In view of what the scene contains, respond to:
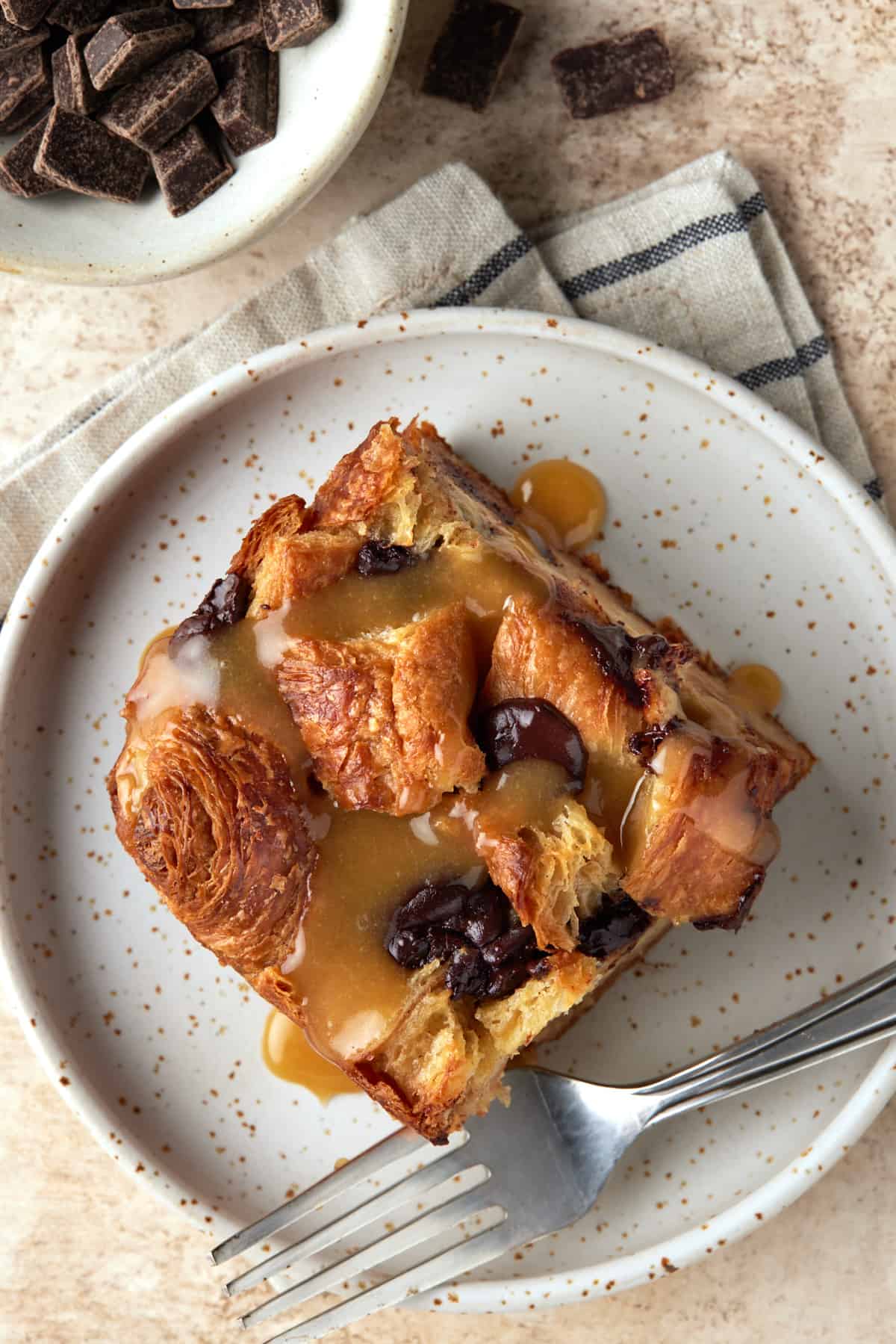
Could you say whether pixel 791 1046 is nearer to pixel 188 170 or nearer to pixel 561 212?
pixel 561 212

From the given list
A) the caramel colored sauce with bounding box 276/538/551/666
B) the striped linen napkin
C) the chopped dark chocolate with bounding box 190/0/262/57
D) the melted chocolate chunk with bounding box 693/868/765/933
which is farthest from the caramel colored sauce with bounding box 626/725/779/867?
the chopped dark chocolate with bounding box 190/0/262/57

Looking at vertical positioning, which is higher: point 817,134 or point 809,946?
point 817,134

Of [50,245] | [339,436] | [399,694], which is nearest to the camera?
[399,694]

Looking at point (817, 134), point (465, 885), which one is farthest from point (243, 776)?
point (817, 134)

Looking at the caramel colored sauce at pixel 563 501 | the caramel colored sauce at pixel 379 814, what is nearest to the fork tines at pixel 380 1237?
the caramel colored sauce at pixel 379 814

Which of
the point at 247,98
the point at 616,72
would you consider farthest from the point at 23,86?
the point at 616,72

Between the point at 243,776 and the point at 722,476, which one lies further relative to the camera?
the point at 722,476

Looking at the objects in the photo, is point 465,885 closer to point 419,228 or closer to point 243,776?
point 243,776

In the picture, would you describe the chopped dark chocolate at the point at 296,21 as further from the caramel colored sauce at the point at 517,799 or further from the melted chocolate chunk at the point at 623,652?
the caramel colored sauce at the point at 517,799
